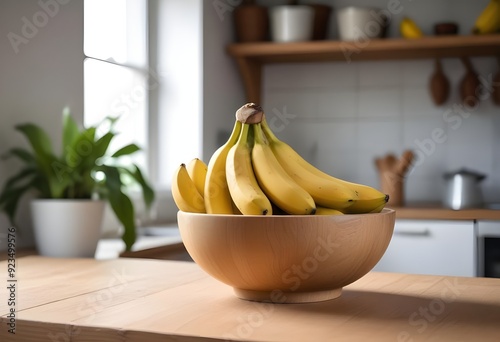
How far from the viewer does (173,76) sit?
3131 millimetres

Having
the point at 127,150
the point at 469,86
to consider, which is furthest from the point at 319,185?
the point at 469,86

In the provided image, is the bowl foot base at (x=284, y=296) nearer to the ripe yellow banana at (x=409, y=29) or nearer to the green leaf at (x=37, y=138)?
the green leaf at (x=37, y=138)

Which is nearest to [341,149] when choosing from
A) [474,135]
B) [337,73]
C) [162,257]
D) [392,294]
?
[337,73]

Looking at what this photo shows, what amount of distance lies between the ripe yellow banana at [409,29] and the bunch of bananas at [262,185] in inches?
90.5

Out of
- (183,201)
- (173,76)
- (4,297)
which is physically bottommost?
(4,297)

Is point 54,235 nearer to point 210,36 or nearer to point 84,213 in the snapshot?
point 84,213

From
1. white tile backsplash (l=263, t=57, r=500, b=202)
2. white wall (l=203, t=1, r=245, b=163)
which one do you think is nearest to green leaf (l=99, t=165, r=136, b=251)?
white wall (l=203, t=1, r=245, b=163)

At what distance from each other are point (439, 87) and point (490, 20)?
40 centimetres

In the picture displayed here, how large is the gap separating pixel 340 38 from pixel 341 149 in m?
0.55

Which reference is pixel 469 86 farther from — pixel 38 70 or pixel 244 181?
pixel 244 181

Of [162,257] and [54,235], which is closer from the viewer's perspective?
[54,235]

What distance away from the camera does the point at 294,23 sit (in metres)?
3.26

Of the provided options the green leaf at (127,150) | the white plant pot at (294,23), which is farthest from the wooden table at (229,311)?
the white plant pot at (294,23)

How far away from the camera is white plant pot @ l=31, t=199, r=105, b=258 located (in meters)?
1.81
